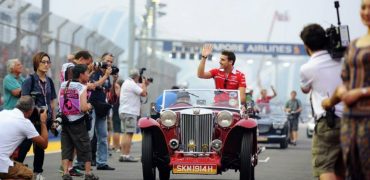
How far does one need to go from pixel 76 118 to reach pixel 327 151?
5.62 metres

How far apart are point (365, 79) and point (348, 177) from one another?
2.36ft

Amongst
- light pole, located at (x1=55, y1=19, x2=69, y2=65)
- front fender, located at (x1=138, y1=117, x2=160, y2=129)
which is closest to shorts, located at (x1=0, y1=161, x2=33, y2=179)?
front fender, located at (x1=138, y1=117, x2=160, y2=129)

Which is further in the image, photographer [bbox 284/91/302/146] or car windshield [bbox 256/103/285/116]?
photographer [bbox 284/91/302/146]

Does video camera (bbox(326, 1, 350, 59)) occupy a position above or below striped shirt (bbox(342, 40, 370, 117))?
above

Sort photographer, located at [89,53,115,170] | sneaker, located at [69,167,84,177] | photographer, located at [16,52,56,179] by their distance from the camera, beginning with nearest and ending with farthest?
photographer, located at [16,52,56,179] → sneaker, located at [69,167,84,177] → photographer, located at [89,53,115,170]

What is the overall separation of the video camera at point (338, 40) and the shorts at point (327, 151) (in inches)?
20.9

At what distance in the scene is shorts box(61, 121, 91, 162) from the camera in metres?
12.5

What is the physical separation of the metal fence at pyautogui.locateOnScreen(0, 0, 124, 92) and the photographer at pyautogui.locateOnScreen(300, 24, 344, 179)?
13171 millimetres

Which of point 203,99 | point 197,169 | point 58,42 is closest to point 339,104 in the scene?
point 197,169

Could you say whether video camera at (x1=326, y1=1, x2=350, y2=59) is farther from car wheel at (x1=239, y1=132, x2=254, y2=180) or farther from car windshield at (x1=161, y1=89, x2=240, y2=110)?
car windshield at (x1=161, y1=89, x2=240, y2=110)

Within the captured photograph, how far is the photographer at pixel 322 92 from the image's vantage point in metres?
7.51

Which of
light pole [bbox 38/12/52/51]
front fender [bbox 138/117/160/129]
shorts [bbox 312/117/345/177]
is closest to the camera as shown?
shorts [bbox 312/117/345/177]

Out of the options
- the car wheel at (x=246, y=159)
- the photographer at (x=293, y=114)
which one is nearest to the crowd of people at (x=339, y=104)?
the car wheel at (x=246, y=159)

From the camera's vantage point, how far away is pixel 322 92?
771 centimetres
